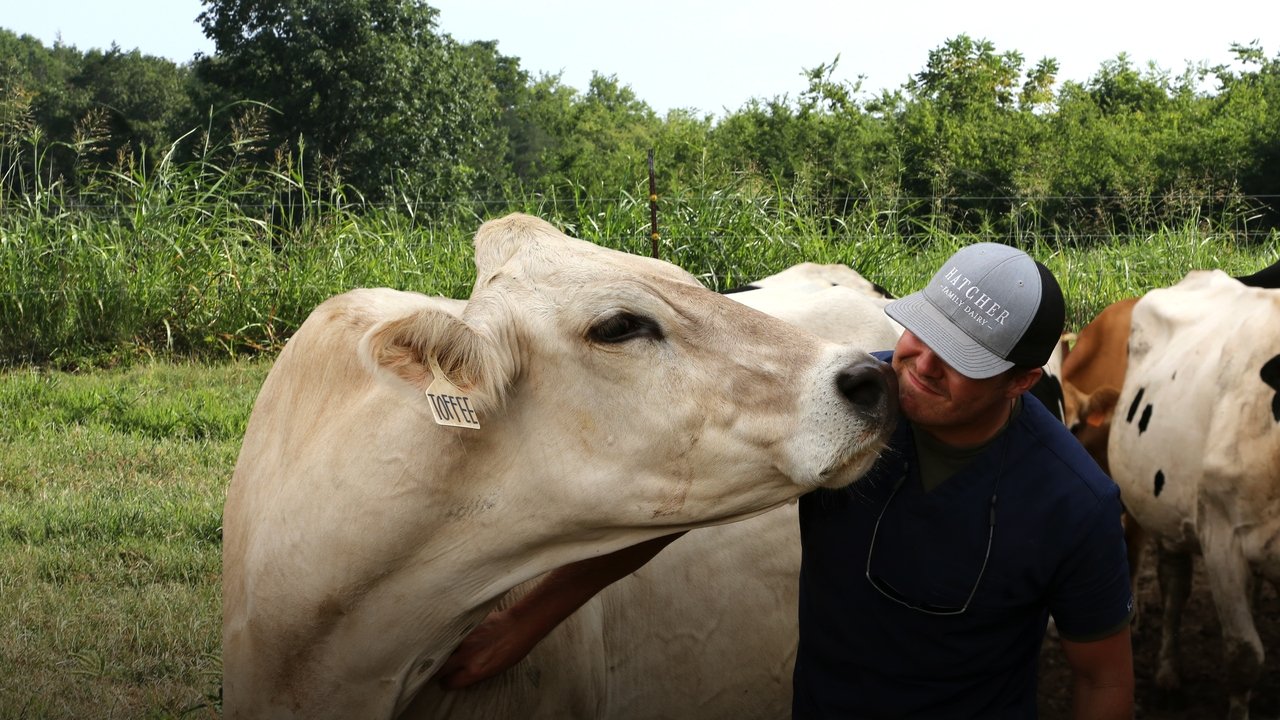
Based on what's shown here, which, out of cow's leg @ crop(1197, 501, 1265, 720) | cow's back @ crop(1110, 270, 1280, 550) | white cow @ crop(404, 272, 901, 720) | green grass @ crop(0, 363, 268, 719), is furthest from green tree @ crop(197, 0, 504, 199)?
white cow @ crop(404, 272, 901, 720)

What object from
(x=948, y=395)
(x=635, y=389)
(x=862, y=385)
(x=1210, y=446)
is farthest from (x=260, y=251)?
(x=862, y=385)

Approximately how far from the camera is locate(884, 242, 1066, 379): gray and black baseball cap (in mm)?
2408

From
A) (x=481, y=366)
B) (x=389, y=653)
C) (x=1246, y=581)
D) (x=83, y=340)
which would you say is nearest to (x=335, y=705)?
(x=389, y=653)

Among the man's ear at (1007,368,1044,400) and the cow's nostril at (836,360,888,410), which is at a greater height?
the cow's nostril at (836,360,888,410)

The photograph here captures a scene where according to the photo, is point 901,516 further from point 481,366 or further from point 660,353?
point 481,366

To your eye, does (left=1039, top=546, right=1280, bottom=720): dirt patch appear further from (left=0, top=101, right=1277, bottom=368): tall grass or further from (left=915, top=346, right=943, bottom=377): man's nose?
(left=0, top=101, right=1277, bottom=368): tall grass

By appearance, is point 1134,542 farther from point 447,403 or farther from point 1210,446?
point 447,403

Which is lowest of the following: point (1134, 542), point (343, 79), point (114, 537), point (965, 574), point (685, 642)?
point (1134, 542)

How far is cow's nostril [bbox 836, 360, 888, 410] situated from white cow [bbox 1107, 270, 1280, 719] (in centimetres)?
294

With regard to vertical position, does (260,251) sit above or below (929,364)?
below

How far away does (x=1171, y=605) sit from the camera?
211 inches

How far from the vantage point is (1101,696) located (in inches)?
102

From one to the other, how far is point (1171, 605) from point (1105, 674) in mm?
3159

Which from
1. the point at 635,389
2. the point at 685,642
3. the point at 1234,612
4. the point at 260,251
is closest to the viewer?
the point at 635,389
